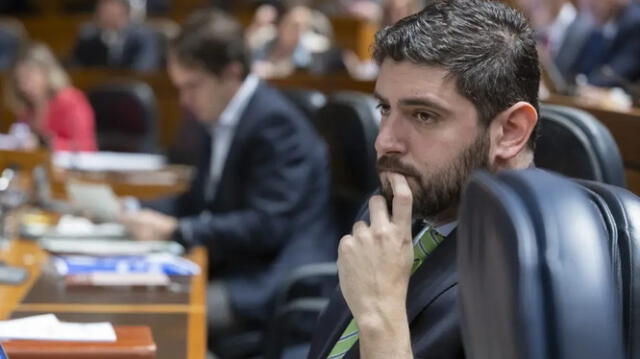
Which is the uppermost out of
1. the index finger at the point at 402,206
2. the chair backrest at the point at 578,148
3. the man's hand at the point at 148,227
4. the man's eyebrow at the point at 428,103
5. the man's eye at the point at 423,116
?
the man's eyebrow at the point at 428,103

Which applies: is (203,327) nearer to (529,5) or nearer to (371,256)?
(371,256)

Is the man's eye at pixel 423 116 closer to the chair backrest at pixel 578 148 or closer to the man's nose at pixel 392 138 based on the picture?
the man's nose at pixel 392 138

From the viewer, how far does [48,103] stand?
5.75 meters

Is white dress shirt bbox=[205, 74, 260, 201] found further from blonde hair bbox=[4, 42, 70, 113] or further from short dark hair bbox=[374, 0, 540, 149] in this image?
blonde hair bbox=[4, 42, 70, 113]

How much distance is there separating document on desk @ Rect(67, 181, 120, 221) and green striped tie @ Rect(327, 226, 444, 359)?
1821 mm

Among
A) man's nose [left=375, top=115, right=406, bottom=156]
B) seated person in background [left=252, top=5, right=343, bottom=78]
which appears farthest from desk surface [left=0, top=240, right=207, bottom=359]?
seated person in background [left=252, top=5, right=343, bottom=78]

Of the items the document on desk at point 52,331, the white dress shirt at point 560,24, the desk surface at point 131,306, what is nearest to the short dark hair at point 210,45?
the desk surface at point 131,306

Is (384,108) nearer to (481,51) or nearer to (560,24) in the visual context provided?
(481,51)

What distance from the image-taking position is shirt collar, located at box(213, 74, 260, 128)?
3328mm

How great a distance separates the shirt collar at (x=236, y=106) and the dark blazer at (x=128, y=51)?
5.45m

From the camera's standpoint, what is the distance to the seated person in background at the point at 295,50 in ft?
24.1

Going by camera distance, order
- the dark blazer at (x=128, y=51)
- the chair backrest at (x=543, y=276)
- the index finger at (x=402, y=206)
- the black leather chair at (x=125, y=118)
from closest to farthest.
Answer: the chair backrest at (x=543, y=276) → the index finger at (x=402, y=206) → the black leather chair at (x=125, y=118) → the dark blazer at (x=128, y=51)

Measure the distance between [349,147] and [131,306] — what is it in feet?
2.99

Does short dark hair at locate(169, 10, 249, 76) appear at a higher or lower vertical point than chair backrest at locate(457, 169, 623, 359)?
higher
